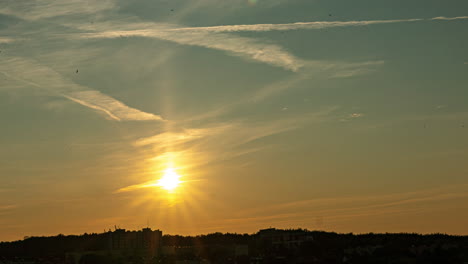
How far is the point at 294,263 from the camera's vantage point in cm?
19900

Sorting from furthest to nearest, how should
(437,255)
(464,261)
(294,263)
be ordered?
(294,263) < (437,255) < (464,261)

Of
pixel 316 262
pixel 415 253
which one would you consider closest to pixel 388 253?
pixel 415 253

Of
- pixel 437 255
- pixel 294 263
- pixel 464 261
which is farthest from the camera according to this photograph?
pixel 294 263

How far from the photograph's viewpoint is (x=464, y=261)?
17062cm

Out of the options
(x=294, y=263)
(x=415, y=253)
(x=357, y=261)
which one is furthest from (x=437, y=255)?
(x=294, y=263)

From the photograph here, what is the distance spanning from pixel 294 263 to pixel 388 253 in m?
25.1

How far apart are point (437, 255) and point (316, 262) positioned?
3086 cm

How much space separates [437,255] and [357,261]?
65.9 ft

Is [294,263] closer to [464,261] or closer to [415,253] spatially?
[415,253]

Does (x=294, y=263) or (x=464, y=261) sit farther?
(x=294, y=263)

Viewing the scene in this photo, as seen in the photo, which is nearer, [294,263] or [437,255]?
[437,255]

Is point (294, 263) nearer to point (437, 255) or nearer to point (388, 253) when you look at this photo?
point (388, 253)

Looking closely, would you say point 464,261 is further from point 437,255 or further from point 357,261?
point 357,261

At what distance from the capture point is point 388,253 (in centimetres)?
19575
